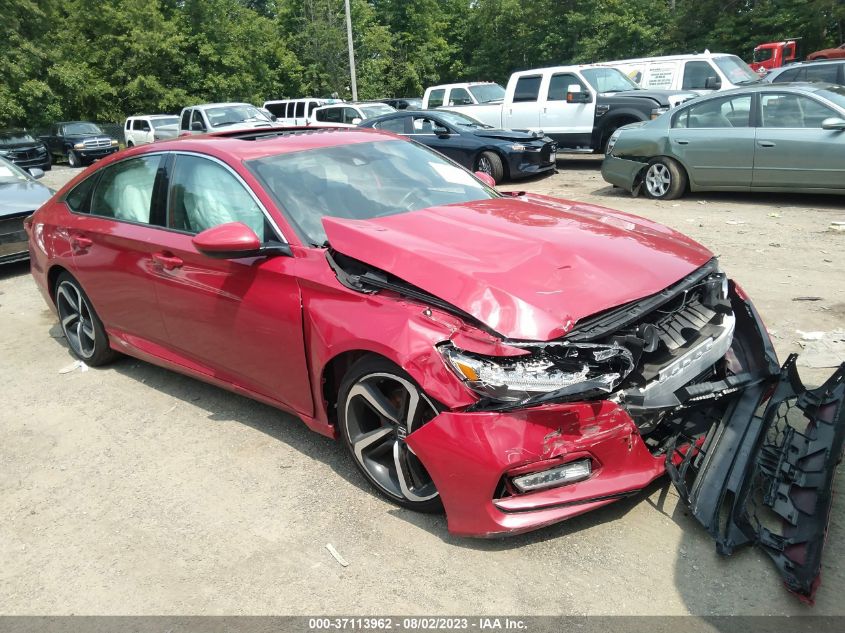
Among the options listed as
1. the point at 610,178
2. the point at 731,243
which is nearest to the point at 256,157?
the point at 731,243

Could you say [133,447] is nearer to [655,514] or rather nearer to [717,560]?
[655,514]

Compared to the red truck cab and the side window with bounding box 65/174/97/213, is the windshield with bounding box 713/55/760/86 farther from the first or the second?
the red truck cab

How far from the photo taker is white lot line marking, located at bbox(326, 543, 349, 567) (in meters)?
2.88

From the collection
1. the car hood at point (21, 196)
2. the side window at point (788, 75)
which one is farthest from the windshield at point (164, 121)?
the side window at point (788, 75)

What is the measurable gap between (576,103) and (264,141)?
1156cm

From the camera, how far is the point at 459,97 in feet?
64.2

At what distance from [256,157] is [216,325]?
0.97m

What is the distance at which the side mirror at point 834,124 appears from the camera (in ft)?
27.7

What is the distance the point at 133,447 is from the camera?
159 inches

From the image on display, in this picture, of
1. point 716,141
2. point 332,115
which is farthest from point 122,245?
point 332,115

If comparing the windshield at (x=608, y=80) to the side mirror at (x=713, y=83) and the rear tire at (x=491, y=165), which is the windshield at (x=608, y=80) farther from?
the rear tire at (x=491, y=165)

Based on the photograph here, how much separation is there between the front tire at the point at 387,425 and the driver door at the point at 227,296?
1.09 feet

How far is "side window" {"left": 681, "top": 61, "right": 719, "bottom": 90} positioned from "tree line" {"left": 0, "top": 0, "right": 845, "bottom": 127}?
17519mm

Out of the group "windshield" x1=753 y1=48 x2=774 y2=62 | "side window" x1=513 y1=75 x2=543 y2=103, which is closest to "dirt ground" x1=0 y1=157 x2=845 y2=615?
"side window" x1=513 y1=75 x2=543 y2=103
